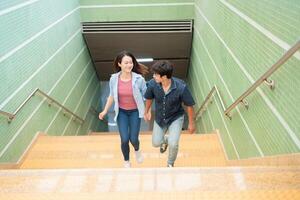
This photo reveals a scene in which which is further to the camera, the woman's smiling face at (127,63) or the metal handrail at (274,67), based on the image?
the woman's smiling face at (127,63)

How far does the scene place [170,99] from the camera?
12.1 ft

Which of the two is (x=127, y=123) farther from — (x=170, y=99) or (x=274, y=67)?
(x=274, y=67)

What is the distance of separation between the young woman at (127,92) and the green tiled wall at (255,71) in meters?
1.19

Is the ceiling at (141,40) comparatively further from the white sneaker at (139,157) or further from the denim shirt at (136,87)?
the denim shirt at (136,87)

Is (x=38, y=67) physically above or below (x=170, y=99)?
below

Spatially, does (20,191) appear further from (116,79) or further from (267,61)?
(267,61)

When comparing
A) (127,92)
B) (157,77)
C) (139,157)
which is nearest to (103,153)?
(139,157)

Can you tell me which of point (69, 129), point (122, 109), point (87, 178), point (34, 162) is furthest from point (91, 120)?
point (87, 178)

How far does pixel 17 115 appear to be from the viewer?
471 centimetres

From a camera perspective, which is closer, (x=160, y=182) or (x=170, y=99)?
(x=160, y=182)

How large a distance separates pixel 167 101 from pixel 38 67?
2608 mm

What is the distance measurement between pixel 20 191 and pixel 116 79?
1.65 metres

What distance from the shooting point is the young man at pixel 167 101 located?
3.51 metres

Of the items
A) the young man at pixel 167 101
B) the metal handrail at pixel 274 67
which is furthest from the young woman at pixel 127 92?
the metal handrail at pixel 274 67
